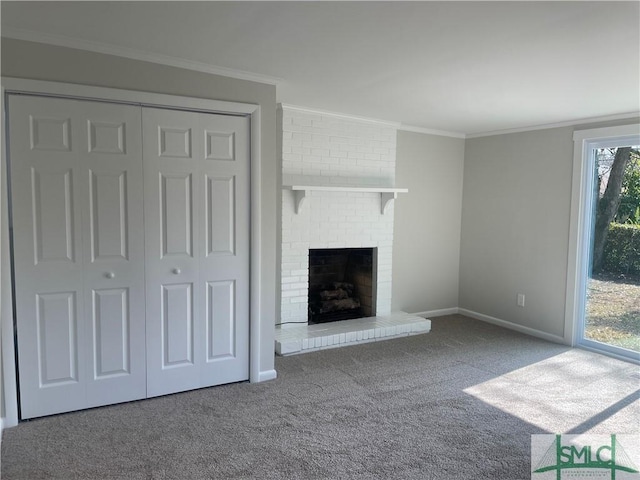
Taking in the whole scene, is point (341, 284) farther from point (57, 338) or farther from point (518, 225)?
point (57, 338)

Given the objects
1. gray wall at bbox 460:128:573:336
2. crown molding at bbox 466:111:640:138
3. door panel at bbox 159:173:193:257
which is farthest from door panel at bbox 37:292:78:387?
crown molding at bbox 466:111:640:138

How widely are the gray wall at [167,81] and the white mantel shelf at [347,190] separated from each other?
3.11 ft

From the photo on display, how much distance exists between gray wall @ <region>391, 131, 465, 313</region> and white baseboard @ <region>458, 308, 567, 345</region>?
0.76 ft

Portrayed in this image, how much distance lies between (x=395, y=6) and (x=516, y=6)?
0.54 metres

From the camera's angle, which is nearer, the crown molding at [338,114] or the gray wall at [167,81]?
the gray wall at [167,81]

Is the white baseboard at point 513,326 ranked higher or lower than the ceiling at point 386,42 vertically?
lower

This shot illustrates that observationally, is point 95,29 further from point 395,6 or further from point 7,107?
point 395,6

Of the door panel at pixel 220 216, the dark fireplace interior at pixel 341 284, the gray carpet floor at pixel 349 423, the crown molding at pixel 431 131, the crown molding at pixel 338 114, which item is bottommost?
the gray carpet floor at pixel 349 423

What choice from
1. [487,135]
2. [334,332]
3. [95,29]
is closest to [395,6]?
[95,29]

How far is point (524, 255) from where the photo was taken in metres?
5.07

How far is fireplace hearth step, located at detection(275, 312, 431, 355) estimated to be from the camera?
14.0 ft

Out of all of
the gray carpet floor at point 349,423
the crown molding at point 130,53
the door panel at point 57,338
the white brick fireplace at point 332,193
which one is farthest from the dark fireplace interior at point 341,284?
the door panel at point 57,338

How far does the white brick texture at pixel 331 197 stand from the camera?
454 centimetres

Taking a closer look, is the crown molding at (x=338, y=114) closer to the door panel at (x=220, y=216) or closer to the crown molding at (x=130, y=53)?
the crown molding at (x=130, y=53)
